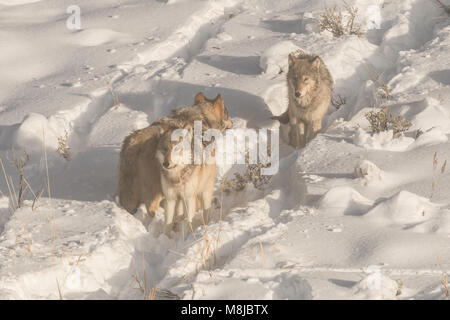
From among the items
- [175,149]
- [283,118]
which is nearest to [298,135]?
[283,118]

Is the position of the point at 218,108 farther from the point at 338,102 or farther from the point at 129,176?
the point at 338,102

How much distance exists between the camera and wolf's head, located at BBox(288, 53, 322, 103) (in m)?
8.70

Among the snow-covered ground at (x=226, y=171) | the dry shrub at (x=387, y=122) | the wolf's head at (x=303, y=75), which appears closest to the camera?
the snow-covered ground at (x=226, y=171)

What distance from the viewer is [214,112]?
315 inches

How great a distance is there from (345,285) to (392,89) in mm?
4244

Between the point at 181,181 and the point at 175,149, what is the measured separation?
359 mm

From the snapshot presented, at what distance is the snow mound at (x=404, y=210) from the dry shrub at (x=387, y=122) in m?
1.64

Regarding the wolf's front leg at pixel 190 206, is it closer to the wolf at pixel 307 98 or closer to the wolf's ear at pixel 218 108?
the wolf's ear at pixel 218 108

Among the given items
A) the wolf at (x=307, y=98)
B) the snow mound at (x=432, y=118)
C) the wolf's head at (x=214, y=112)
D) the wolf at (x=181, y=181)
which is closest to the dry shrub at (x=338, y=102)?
the wolf at (x=307, y=98)

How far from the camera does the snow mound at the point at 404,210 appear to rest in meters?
5.66

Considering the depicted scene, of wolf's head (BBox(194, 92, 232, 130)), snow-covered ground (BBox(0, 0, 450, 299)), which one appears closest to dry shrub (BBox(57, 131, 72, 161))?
snow-covered ground (BBox(0, 0, 450, 299))

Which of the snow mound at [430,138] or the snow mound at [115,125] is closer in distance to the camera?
the snow mound at [430,138]

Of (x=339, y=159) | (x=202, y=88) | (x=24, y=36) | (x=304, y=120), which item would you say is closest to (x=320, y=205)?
(x=339, y=159)

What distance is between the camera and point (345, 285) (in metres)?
4.77
